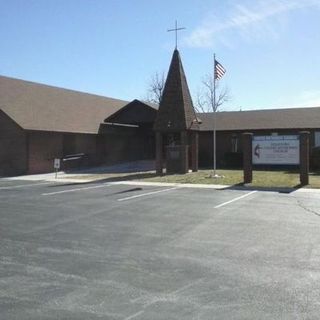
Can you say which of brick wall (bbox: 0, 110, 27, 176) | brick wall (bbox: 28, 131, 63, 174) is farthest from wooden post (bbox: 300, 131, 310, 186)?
brick wall (bbox: 0, 110, 27, 176)

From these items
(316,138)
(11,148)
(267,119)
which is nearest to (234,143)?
(267,119)

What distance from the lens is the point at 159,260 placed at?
8.27 metres

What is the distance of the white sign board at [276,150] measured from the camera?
23156 millimetres

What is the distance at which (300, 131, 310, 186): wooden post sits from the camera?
22266mm

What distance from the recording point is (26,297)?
627 centimetres

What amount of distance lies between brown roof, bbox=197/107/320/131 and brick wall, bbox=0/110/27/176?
14.2 metres

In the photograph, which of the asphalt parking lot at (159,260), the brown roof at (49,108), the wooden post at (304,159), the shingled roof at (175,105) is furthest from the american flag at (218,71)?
the asphalt parking lot at (159,260)

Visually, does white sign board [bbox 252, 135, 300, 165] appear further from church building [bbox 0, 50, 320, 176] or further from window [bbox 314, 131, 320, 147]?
window [bbox 314, 131, 320, 147]

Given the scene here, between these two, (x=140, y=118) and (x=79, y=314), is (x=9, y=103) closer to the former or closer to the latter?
(x=140, y=118)

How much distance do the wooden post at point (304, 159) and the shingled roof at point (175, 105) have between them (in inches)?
312

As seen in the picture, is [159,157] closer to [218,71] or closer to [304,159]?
[218,71]

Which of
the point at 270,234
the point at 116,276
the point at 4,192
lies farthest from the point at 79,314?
the point at 4,192

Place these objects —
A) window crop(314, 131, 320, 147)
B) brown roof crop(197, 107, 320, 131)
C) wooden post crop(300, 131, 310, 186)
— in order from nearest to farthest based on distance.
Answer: wooden post crop(300, 131, 310, 186), window crop(314, 131, 320, 147), brown roof crop(197, 107, 320, 131)

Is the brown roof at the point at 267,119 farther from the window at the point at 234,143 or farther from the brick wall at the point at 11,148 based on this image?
the brick wall at the point at 11,148
